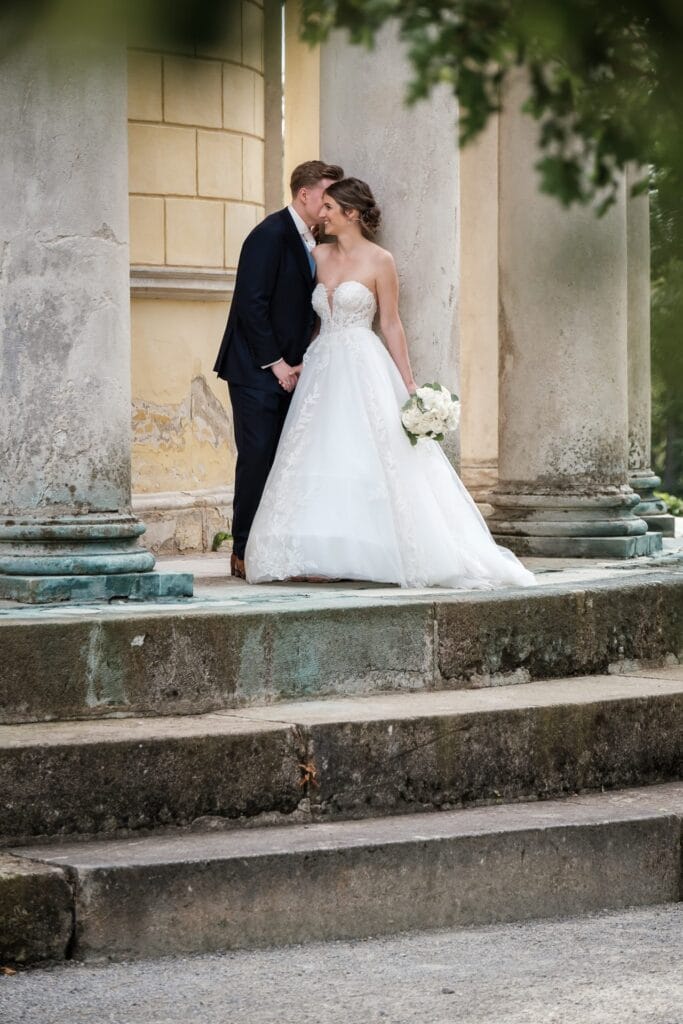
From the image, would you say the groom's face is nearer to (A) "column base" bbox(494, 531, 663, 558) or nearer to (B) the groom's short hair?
(B) the groom's short hair

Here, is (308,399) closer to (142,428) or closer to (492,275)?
(142,428)

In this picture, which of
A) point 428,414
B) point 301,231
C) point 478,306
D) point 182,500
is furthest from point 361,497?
point 478,306

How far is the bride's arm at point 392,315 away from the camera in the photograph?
726 centimetres

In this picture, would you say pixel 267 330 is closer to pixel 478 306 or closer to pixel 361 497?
pixel 361 497

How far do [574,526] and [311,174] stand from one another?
90.5 inches

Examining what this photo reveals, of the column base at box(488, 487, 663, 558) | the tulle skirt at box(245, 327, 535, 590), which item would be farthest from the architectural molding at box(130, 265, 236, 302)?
→ the tulle skirt at box(245, 327, 535, 590)

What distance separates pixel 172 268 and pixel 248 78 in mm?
8383

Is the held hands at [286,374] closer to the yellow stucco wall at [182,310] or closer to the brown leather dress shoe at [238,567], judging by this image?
the brown leather dress shoe at [238,567]

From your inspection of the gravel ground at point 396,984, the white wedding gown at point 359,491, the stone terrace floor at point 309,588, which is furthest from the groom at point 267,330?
the gravel ground at point 396,984

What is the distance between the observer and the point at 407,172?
7465 millimetres

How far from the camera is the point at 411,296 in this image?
24.8 ft

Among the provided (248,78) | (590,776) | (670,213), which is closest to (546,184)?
(670,213)

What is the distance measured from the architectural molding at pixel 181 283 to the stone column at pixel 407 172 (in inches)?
80.2

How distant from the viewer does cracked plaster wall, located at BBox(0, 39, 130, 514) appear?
5965 mm
